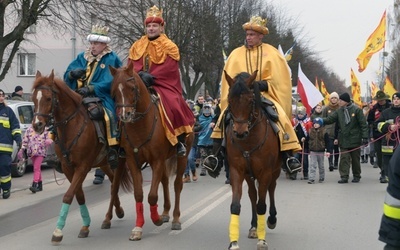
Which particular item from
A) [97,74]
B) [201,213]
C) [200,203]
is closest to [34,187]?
[200,203]

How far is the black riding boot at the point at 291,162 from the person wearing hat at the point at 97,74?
2.37 metres

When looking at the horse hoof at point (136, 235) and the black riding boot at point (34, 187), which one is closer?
the horse hoof at point (136, 235)

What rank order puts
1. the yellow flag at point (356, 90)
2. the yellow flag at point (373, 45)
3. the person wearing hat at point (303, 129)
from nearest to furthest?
the person wearing hat at point (303, 129), the yellow flag at point (373, 45), the yellow flag at point (356, 90)

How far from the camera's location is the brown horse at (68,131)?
7.38m

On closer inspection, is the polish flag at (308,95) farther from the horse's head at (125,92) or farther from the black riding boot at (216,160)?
the horse's head at (125,92)

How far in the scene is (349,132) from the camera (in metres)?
14.7

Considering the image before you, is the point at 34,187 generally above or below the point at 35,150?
below

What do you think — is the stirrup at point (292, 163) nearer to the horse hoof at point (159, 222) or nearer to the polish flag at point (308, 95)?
the horse hoof at point (159, 222)

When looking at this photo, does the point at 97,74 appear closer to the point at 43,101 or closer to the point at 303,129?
the point at 43,101

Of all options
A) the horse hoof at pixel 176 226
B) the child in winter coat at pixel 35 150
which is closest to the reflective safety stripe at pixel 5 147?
the child in winter coat at pixel 35 150

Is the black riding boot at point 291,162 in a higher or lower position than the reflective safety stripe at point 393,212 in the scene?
lower

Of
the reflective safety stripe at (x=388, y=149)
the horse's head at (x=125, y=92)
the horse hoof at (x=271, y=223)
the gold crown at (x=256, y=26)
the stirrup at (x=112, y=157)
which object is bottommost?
the horse hoof at (x=271, y=223)

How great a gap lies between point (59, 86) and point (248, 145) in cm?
264

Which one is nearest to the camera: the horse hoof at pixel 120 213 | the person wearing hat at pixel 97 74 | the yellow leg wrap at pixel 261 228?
the yellow leg wrap at pixel 261 228
